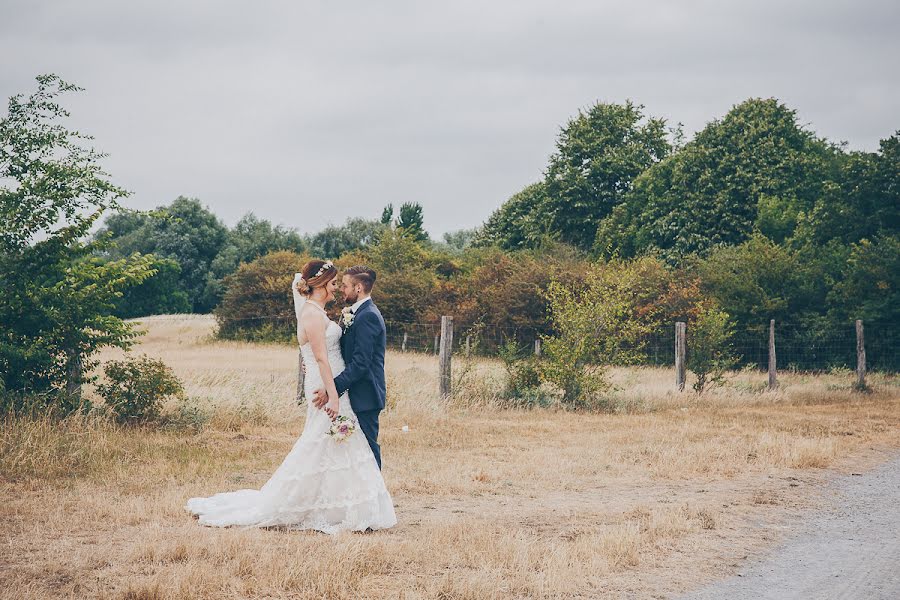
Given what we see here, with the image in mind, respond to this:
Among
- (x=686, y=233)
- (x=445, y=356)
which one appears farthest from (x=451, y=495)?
(x=686, y=233)

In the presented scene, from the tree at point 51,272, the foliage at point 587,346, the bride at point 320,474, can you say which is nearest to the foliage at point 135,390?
the tree at point 51,272

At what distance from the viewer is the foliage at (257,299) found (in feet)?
145

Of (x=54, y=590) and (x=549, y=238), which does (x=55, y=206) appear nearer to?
(x=54, y=590)

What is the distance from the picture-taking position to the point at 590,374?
17062mm

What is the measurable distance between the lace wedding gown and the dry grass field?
0.25m

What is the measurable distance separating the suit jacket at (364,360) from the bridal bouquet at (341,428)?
17cm

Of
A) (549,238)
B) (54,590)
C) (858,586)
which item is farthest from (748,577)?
(549,238)

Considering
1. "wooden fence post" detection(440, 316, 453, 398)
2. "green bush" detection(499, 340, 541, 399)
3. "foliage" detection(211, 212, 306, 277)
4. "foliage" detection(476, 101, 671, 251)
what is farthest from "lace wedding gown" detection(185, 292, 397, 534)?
"foliage" detection(211, 212, 306, 277)

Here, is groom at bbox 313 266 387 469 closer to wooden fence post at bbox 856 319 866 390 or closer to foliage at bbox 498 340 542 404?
foliage at bbox 498 340 542 404

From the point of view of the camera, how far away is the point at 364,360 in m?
7.32

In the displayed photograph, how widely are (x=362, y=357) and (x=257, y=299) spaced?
133ft

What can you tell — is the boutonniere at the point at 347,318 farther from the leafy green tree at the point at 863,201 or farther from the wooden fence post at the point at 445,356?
the leafy green tree at the point at 863,201

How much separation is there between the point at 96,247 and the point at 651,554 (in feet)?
30.9

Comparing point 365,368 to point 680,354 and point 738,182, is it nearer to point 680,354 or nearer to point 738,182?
point 680,354
